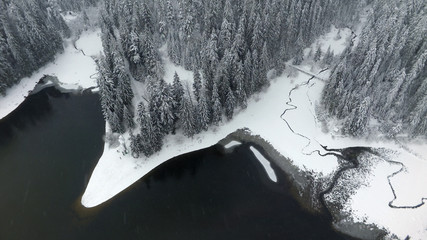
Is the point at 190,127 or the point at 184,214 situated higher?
the point at 190,127

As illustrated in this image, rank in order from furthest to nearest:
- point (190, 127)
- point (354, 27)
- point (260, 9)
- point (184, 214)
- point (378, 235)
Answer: point (354, 27) → point (260, 9) → point (190, 127) → point (184, 214) → point (378, 235)

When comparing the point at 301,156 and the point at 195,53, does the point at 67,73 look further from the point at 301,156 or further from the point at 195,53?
the point at 301,156

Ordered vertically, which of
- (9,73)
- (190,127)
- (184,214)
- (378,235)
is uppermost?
(9,73)

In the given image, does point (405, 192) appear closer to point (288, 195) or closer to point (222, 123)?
point (288, 195)

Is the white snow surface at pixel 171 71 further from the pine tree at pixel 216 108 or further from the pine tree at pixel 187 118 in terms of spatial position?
the pine tree at pixel 187 118

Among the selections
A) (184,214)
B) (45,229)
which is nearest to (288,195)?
(184,214)

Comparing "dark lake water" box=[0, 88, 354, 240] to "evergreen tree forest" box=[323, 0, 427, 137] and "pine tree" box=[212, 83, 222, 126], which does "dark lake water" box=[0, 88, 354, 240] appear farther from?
"evergreen tree forest" box=[323, 0, 427, 137]

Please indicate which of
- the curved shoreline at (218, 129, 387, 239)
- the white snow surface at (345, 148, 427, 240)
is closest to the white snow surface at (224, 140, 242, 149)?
the curved shoreline at (218, 129, 387, 239)
